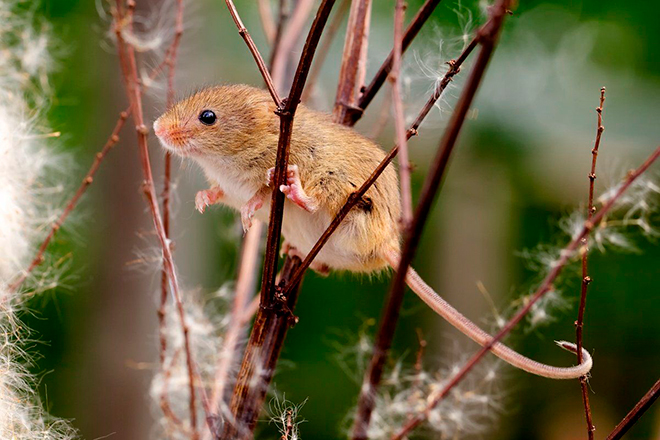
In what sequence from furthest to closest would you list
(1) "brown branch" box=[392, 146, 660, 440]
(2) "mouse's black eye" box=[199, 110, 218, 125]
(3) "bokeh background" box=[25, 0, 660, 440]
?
(3) "bokeh background" box=[25, 0, 660, 440] → (2) "mouse's black eye" box=[199, 110, 218, 125] → (1) "brown branch" box=[392, 146, 660, 440]

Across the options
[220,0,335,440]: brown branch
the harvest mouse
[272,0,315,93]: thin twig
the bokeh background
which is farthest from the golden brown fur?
the bokeh background

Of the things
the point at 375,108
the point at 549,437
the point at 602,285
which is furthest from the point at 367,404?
the point at 602,285

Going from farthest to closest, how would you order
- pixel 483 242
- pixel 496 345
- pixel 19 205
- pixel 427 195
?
pixel 483 242
pixel 19 205
pixel 496 345
pixel 427 195

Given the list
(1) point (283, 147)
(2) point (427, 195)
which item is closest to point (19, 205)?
(1) point (283, 147)

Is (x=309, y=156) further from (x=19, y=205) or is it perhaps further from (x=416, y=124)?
(x=19, y=205)

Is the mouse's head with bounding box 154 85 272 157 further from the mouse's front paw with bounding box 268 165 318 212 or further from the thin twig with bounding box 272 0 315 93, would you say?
the thin twig with bounding box 272 0 315 93

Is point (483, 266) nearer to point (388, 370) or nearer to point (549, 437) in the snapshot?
point (549, 437)
